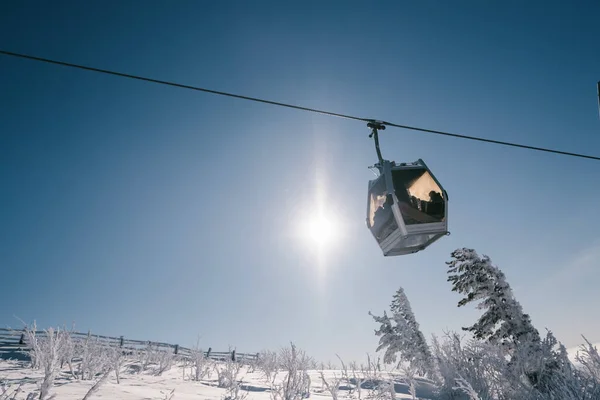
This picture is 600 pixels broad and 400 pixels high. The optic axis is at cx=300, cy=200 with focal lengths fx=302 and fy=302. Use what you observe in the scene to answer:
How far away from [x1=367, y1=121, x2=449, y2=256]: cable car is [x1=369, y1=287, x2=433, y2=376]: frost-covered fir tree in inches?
775

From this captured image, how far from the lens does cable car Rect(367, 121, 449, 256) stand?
10.2 ft

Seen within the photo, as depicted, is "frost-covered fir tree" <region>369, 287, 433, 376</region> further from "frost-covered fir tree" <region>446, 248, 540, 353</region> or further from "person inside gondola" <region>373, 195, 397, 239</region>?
"person inside gondola" <region>373, 195, 397, 239</region>

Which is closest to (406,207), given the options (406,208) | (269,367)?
(406,208)

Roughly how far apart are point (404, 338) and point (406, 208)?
20600 millimetres

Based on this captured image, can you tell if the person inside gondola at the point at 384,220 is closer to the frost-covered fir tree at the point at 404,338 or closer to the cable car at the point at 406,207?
the cable car at the point at 406,207

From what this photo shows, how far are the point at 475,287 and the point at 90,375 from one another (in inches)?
589

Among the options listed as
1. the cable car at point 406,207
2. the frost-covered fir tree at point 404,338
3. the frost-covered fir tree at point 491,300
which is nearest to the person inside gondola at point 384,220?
the cable car at point 406,207

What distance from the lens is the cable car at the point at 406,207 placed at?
3094 millimetres

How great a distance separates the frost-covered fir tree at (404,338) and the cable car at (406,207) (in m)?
19.7

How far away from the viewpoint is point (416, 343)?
20250mm

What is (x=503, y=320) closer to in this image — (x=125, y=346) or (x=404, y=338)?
(x=404, y=338)

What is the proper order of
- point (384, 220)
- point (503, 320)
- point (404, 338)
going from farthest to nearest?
1. point (404, 338)
2. point (503, 320)
3. point (384, 220)

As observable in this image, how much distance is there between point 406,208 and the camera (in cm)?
312

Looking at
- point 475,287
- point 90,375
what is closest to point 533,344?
point 475,287
